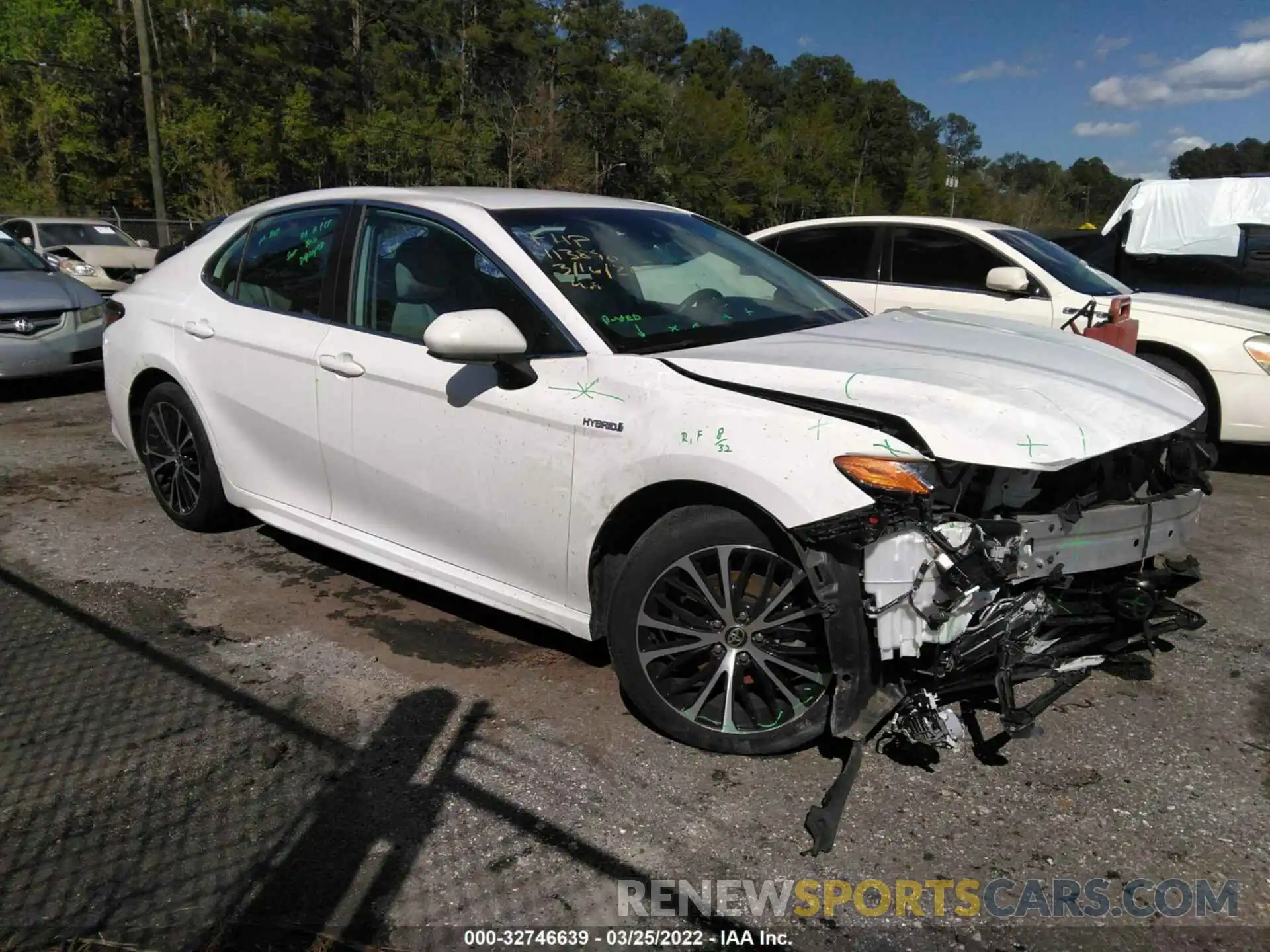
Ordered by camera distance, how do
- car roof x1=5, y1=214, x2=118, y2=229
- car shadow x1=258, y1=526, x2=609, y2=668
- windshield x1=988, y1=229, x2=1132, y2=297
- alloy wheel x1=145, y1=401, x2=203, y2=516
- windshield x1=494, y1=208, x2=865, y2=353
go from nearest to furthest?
1. windshield x1=494, y1=208, x2=865, y2=353
2. car shadow x1=258, y1=526, x2=609, y2=668
3. alloy wheel x1=145, y1=401, x2=203, y2=516
4. windshield x1=988, y1=229, x2=1132, y2=297
5. car roof x1=5, y1=214, x2=118, y2=229

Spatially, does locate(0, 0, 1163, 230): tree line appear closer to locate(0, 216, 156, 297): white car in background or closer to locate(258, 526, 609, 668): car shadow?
locate(0, 216, 156, 297): white car in background

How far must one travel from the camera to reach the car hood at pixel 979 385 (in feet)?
8.43

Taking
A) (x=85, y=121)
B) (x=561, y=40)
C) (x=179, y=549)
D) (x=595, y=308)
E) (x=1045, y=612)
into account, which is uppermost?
(x=561, y=40)

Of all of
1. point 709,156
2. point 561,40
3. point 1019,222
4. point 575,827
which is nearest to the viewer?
point 575,827

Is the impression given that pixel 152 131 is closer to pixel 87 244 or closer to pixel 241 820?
pixel 87 244

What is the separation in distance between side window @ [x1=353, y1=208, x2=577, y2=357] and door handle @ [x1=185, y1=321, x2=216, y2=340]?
3.31 ft

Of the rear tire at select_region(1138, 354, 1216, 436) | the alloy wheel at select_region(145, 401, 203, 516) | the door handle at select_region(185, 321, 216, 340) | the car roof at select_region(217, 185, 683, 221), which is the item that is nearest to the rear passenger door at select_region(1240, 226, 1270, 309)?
the rear tire at select_region(1138, 354, 1216, 436)

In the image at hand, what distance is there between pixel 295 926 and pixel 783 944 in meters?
1.17

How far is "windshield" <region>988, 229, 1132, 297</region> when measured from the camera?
6.71m

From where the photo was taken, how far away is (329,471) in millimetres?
3863

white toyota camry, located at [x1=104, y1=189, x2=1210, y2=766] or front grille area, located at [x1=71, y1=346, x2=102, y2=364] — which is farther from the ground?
white toyota camry, located at [x1=104, y1=189, x2=1210, y2=766]

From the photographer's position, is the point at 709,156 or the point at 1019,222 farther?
the point at 1019,222

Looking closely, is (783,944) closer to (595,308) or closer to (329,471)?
(595,308)

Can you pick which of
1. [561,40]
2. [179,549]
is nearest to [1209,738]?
[179,549]
